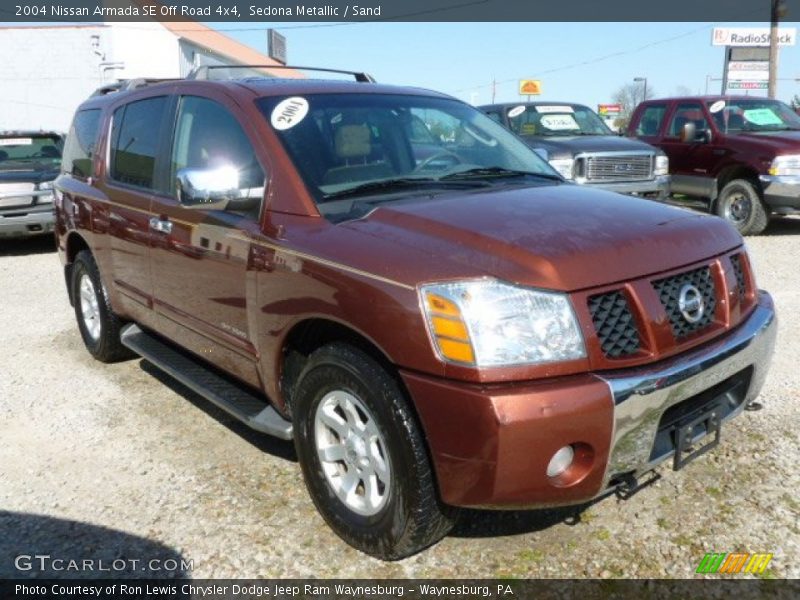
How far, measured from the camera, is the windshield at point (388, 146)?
3176mm

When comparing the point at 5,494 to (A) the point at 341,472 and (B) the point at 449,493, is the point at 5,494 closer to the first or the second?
(A) the point at 341,472

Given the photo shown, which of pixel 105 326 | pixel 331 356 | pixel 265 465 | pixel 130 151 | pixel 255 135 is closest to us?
pixel 331 356

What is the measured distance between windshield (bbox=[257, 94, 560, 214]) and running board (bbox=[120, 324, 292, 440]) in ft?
3.23

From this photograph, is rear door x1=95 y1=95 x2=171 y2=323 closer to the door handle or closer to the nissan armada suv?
the door handle

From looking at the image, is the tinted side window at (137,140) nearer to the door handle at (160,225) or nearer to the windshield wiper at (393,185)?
the door handle at (160,225)

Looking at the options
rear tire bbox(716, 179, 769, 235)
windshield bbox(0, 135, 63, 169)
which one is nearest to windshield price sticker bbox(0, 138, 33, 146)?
windshield bbox(0, 135, 63, 169)

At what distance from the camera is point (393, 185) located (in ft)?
10.5

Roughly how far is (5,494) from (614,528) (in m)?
2.78

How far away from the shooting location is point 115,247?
15.0ft

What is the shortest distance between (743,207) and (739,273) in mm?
Answer: 7781

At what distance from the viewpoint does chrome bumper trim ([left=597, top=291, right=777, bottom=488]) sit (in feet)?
7.70

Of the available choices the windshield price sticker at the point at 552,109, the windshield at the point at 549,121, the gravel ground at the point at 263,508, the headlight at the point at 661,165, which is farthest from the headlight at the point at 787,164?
the gravel ground at the point at 263,508

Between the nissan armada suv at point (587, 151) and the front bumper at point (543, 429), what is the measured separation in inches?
266

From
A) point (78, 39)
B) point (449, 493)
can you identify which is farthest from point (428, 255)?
point (78, 39)
